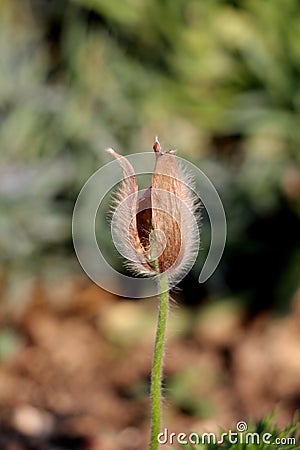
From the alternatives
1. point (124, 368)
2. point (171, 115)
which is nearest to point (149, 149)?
point (171, 115)

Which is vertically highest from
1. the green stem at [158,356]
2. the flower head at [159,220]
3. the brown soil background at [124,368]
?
the brown soil background at [124,368]

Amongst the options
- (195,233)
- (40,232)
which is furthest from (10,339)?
(195,233)

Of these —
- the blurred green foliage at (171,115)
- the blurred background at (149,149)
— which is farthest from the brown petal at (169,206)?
the blurred green foliage at (171,115)

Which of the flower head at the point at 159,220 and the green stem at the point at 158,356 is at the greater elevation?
the flower head at the point at 159,220

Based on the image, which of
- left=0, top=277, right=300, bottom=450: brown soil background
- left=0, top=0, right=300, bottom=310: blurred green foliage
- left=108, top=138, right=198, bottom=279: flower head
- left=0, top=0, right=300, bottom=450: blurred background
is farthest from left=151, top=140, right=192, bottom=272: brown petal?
left=0, top=0, right=300, bottom=310: blurred green foliage

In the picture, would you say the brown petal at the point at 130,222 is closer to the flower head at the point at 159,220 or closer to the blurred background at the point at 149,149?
the flower head at the point at 159,220

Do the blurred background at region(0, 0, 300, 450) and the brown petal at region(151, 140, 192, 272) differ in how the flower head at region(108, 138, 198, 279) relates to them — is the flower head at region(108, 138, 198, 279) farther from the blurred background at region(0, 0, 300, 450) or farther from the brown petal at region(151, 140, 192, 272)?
the blurred background at region(0, 0, 300, 450)

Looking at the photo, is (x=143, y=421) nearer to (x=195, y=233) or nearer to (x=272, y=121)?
(x=272, y=121)
